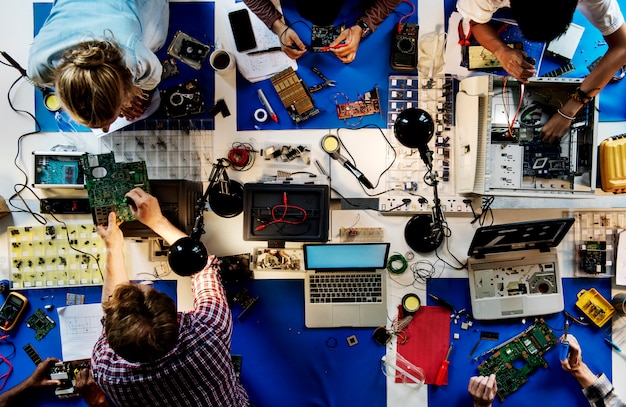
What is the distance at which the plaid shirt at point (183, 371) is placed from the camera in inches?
66.6

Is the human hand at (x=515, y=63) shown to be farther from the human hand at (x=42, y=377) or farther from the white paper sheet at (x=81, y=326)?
the human hand at (x=42, y=377)

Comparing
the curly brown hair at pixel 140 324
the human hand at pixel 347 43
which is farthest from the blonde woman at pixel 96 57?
the human hand at pixel 347 43

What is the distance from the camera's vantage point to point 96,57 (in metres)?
1.63

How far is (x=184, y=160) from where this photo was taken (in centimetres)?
226

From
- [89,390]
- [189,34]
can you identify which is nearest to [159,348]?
[89,390]

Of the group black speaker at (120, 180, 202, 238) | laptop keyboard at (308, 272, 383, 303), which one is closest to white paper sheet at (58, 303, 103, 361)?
black speaker at (120, 180, 202, 238)

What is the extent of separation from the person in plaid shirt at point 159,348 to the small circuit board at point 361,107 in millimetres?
981

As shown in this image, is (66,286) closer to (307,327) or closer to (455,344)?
(307,327)

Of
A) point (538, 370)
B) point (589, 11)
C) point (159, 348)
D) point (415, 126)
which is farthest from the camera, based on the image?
point (538, 370)

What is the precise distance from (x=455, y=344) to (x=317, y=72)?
149 centimetres

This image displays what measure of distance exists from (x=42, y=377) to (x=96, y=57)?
1.58 m

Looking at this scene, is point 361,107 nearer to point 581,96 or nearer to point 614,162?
point 581,96

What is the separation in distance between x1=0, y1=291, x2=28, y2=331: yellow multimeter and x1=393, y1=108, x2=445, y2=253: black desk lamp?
190 cm

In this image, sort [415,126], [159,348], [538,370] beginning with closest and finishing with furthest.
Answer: [159,348] < [415,126] < [538,370]
